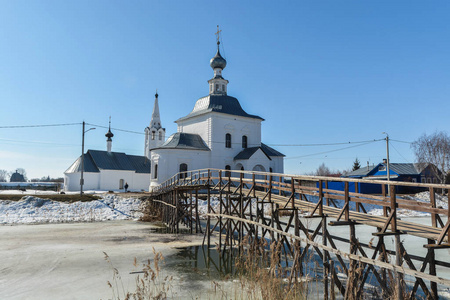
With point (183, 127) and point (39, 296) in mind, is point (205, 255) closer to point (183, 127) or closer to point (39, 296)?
point (39, 296)

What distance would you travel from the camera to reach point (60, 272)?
8531 millimetres

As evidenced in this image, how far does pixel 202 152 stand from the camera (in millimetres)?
31766

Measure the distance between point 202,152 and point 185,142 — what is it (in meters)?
2.04

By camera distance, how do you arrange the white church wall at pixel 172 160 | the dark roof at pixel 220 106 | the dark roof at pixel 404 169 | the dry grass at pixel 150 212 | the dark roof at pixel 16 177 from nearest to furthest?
1. the dry grass at pixel 150 212
2. the white church wall at pixel 172 160
3. the dark roof at pixel 220 106
4. the dark roof at pixel 404 169
5. the dark roof at pixel 16 177

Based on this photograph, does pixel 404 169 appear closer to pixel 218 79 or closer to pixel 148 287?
pixel 218 79

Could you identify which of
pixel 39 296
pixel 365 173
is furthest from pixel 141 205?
pixel 365 173

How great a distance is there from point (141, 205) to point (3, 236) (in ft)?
35.8

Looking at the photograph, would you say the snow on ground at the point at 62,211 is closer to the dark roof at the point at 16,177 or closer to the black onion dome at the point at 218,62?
the black onion dome at the point at 218,62

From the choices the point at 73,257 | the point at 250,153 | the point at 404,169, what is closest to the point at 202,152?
the point at 250,153

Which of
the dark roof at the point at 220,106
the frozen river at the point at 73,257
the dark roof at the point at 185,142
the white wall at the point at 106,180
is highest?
the dark roof at the point at 220,106

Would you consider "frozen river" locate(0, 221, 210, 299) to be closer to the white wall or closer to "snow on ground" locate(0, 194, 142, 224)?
"snow on ground" locate(0, 194, 142, 224)

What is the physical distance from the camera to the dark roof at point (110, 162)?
120ft

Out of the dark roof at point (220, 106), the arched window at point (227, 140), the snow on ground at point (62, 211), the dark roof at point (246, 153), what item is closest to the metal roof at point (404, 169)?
the dark roof at point (220, 106)

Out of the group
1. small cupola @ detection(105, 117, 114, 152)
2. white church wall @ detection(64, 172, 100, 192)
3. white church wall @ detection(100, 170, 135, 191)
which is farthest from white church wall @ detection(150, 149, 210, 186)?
small cupola @ detection(105, 117, 114, 152)
